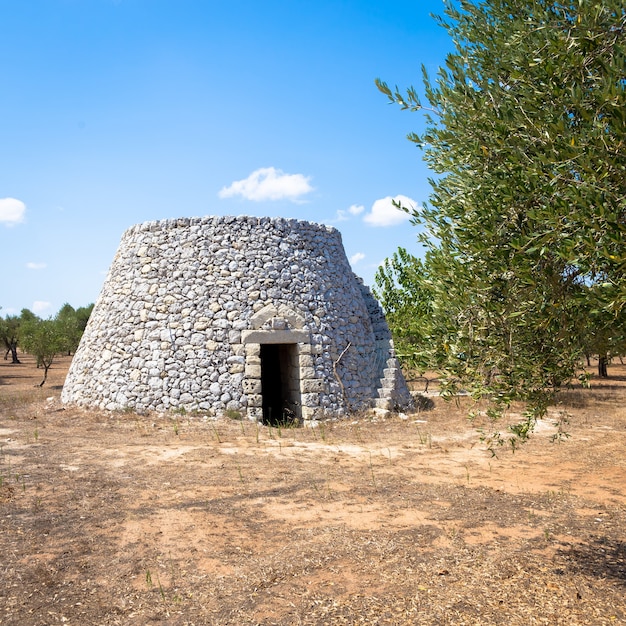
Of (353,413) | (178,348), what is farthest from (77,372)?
(353,413)

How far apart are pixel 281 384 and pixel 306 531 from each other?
429 inches

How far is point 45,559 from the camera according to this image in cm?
627

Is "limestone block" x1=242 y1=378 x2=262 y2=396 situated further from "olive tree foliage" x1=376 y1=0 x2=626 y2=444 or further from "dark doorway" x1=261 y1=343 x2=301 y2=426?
"olive tree foliage" x1=376 y1=0 x2=626 y2=444

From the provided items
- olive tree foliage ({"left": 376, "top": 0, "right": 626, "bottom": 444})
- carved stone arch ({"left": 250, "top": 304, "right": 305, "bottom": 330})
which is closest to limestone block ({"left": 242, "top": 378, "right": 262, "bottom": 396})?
carved stone arch ({"left": 250, "top": 304, "right": 305, "bottom": 330})

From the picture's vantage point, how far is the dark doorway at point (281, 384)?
15.7 m

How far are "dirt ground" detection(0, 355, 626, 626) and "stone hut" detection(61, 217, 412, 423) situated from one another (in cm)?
207

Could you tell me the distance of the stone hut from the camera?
14820mm

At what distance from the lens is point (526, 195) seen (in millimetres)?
4422

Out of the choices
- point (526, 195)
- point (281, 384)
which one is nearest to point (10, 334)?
point (281, 384)

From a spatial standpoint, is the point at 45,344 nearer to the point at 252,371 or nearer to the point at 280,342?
the point at 252,371

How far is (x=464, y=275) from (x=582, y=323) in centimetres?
105

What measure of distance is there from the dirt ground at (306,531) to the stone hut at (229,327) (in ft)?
6.80

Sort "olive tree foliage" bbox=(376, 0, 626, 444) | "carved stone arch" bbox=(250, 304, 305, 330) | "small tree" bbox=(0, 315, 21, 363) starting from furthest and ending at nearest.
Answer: "small tree" bbox=(0, 315, 21, 363)
"carved stone arch" bbox=(250, 304, 305, 330)
"olive tree foliage" bbox=(376, 0, 626, 444)

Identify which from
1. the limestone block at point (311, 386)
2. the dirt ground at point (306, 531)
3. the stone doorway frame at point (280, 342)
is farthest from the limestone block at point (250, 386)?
the dirt ground at point (306, 531)
